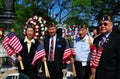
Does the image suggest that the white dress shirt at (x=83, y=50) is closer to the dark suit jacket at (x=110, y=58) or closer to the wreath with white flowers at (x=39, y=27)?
the wreath with white flowers at (x=39, y=27)

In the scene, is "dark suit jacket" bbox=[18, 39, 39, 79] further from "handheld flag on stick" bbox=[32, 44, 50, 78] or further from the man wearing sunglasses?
the man wearing sunglasses

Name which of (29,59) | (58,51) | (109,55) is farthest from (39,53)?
(109,55)

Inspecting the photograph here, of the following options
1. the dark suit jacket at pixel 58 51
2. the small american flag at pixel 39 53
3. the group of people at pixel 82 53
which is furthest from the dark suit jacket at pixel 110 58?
the dark suit jacket at pixel 58 51

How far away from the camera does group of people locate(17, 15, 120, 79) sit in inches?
241

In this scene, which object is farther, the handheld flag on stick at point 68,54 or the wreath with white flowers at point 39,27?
the wreath with white flowers at point 39,27

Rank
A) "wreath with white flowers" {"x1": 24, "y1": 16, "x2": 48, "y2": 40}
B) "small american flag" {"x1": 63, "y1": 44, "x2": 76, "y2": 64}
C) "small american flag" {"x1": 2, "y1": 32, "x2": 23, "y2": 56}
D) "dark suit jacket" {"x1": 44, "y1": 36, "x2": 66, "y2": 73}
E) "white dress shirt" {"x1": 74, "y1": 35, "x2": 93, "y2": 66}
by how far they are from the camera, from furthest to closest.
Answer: "wreath with white flowers" {"x1": 24, "y1": 16, "x2": 48, "y2": 40}
"white dress shirt" {"x1": 74, "y1": 35, "x2": 93, "y2": 66}
"small american flag" {"x1": 63, "y1": 44, "x2": 76, "y2": 64}
"dark suit jacket" {"x1": 44, "y1": 36, "x2": 66, "y2": 73}
"small american flag" {"x1": 2, "y1": 32, "x2": 23, "y2": 56}

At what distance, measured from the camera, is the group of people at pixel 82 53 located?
6109 mm

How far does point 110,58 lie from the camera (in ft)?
20.0

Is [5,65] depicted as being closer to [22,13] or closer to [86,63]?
[86,63]

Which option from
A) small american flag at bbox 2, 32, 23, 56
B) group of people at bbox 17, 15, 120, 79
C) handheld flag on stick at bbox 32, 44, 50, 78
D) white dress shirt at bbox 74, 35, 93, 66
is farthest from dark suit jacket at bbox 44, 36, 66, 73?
small american flag at bbox 2, 32, 23, 56

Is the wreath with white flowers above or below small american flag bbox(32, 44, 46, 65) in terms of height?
above

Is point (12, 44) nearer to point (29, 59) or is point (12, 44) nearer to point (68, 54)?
point (29, 59)

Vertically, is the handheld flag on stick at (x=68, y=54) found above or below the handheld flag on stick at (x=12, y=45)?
below

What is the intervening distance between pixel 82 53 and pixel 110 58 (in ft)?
12.9
